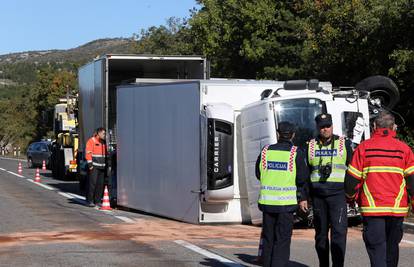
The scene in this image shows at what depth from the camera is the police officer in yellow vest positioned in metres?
8.22

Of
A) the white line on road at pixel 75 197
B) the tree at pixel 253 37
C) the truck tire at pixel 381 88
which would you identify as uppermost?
the tree at pixel 253 37

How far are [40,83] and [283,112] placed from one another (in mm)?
66042

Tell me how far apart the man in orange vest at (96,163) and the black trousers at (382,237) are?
11.2 m

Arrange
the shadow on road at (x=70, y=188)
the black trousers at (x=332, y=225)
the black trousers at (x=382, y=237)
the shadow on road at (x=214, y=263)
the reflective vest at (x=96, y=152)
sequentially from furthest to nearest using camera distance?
the shadow on road at (x=70, y=188), the reflective vest at (x=96, y=152), the shadow on road at (x=214, y=263), the black trousers at (x=332, y=225), the black trousers at (x=382, y=237)

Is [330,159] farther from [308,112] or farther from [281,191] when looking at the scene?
[308,112]

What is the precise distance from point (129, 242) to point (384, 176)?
17.7 ft

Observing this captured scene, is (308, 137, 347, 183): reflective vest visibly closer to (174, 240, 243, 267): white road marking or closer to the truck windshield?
(174, 240, 243, 267): white road marking

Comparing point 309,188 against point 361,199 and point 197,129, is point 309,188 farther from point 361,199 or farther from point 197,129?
point 197,129

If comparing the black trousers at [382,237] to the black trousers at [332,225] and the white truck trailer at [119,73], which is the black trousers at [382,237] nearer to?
the black trousers at [332,225]

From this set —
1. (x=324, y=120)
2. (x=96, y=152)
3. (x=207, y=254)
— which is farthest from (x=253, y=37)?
(x=324, y=120)

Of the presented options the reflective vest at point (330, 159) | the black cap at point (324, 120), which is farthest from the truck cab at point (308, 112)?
the black cap at point (324, 120)

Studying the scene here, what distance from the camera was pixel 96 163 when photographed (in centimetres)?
1805

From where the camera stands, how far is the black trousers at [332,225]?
8383 millimetres

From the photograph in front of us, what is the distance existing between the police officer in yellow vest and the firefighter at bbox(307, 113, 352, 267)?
266 mm
